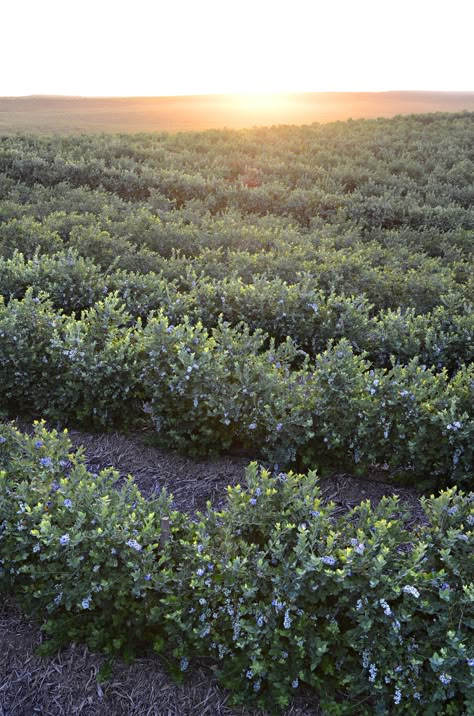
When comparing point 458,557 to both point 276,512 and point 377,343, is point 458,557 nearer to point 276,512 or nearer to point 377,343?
point 276,512

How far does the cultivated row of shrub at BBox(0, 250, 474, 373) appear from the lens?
5.95 meters

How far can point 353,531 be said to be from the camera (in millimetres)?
3289

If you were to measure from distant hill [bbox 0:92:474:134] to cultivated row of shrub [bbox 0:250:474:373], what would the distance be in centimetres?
2072

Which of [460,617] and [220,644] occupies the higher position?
[460,617]

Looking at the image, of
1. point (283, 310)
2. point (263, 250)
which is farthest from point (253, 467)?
point (263, 250)

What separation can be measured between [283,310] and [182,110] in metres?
39.6

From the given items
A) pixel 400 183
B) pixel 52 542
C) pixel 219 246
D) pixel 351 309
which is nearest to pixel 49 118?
pixel 400 183

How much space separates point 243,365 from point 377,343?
1810mm

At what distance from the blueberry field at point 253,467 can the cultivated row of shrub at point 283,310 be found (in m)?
0.03

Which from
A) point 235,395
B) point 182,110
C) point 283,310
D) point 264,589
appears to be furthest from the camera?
point 182,110

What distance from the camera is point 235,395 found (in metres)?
4.70

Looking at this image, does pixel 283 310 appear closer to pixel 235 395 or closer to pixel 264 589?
pixel 235 395

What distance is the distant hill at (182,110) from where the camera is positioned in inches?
1235

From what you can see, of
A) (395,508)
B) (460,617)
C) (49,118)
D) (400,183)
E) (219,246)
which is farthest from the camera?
(49,118)
